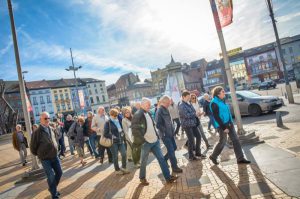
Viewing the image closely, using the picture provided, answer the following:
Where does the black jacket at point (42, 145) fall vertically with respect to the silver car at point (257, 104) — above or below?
above

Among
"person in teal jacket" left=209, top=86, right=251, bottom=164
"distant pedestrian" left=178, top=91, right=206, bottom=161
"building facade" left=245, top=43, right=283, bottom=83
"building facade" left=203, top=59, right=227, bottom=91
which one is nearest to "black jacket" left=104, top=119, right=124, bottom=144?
"distant pedestrian" left=178, top=91, right=206, bottom=161

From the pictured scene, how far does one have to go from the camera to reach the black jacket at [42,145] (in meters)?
5.42

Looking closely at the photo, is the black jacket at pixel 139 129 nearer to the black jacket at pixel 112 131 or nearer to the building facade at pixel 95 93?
the black jacket at pixel 112 131

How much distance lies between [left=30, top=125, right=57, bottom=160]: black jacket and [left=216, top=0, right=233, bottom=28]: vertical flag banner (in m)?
5.66

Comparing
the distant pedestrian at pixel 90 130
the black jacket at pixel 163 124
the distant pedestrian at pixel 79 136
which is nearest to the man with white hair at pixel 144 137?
the black jacket at pixel 163 124

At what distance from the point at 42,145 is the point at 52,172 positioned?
0.61m

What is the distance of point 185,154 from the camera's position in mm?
7891

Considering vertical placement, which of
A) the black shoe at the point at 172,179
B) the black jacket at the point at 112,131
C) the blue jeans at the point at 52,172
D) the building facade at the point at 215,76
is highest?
the building facade at the point at 215,76

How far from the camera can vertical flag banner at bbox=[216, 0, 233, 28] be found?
7207 mm

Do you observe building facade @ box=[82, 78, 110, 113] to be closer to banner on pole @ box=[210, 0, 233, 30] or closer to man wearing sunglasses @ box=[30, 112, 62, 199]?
banner on pole @ box=[210, 0, 233, 30]

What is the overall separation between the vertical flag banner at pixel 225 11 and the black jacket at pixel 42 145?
566 cm

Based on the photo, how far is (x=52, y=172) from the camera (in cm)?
546

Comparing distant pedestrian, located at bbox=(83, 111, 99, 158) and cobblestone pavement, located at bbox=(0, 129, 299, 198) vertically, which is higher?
distant pedestrian, located at bbox=(83, 111, 99, 158)

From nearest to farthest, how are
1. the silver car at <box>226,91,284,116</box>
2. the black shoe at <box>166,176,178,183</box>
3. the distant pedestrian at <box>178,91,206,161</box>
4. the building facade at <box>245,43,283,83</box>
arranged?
the black shoe at <box>166,176,178,183</box> < the distant pedestrian at <box>178,91,206,161</box> < the silver car at <box>226,91,284,116</box> < the building facade at <box>245,43,283,83</box>
